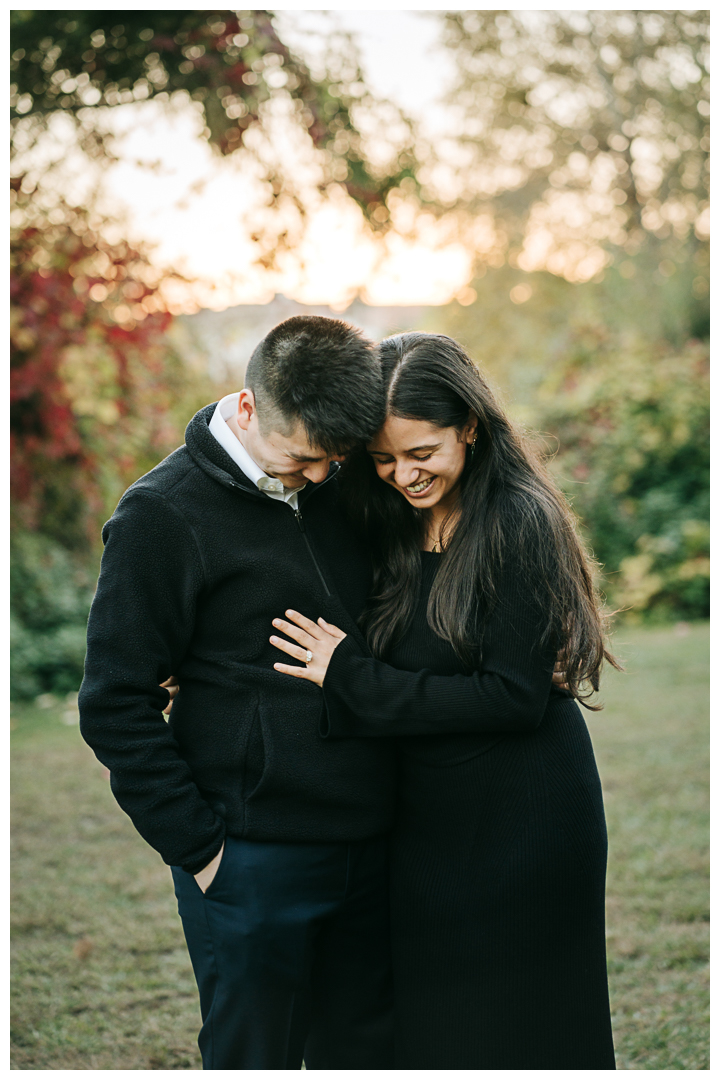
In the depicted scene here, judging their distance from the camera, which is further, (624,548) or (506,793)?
(624,548)

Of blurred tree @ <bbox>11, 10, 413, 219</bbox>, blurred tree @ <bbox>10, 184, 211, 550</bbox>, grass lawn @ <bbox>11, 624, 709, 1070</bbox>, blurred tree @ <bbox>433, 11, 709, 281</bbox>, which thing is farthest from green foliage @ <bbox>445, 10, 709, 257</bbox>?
grass lawn @ <bbox>11, 624, 709, 1070</bbox>

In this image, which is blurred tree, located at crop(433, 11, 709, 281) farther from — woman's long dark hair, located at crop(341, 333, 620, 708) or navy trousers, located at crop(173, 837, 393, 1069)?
navy trousers, located at crop(173, 837, 393, 1069)

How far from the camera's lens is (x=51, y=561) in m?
7.99

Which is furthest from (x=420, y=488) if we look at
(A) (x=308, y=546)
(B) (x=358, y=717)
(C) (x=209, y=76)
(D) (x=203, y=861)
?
(C) (x=209, y=76)

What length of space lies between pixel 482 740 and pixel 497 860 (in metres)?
0.28

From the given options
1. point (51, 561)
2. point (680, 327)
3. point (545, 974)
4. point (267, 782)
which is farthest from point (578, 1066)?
point (680, 327)

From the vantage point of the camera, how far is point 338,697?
1.98 meters

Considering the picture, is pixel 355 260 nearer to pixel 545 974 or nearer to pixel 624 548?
pixel 545 974

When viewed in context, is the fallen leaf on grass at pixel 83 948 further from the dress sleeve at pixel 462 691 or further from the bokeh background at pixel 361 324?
the dress sleeve at pixel 462 691

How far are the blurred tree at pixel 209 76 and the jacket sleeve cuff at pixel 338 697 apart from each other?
3.22 m

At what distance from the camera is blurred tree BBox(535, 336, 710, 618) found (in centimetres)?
952

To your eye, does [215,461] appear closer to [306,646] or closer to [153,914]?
[306,646]

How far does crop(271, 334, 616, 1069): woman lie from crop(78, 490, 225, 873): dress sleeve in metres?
0.28

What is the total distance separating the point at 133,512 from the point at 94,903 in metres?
2.87
